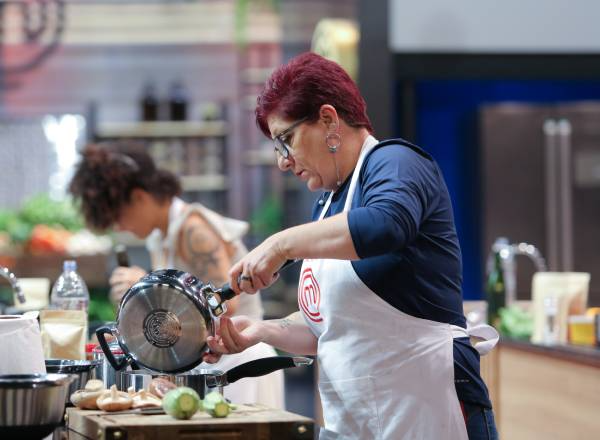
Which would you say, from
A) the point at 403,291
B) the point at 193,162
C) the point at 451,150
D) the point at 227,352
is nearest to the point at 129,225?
the point at 227,352

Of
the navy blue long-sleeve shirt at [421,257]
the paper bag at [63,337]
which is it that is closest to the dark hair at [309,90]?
the navy blue long-sleeve shirt at [421,257]

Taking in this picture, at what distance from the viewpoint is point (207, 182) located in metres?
8.45

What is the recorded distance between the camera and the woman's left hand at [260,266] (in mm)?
1903

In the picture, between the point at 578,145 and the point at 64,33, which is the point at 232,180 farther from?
the point at 578,145

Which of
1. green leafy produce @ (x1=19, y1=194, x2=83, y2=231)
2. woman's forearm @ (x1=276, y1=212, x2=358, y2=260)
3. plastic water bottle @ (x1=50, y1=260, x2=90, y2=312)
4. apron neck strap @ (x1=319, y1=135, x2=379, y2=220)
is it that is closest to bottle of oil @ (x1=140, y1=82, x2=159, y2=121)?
green leafy produce @ (x1=19, y1=194, x2=83, y2=231)

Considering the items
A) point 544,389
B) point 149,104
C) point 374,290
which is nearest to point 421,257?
point 374,290

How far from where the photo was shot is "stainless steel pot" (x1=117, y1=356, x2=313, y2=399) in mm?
2049

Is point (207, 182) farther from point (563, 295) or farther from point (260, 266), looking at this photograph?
point (260, 266)

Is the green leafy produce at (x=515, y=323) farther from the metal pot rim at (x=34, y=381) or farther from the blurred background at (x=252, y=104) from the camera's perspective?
the metal pot rim at (x=34, y=381)

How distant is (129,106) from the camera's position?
8492 mm

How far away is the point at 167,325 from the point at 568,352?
249cm

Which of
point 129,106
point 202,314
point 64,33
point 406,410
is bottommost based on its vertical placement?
point 406,410

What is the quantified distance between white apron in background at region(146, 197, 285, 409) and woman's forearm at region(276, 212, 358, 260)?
1.38m

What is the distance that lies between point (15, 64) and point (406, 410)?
6.86 meters
